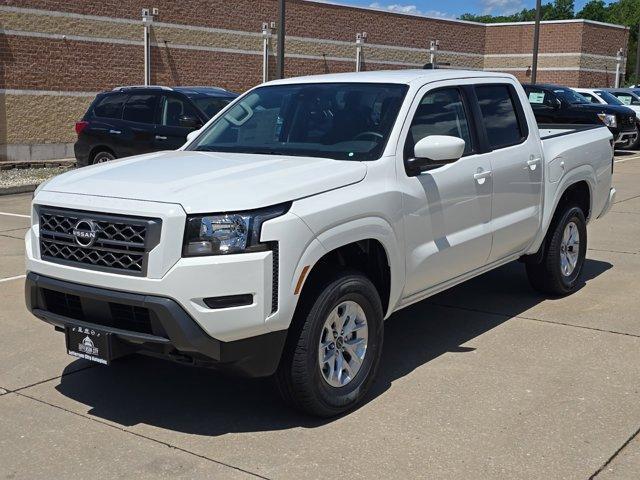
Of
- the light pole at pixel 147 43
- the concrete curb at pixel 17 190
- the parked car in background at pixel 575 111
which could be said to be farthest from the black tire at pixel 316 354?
the light pole at pixel 147 43

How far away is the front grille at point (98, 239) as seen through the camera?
4.07 metres

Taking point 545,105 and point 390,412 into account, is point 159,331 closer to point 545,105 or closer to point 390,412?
point 390,412

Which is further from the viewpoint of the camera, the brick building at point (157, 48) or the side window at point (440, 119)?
the brick building at point (157, 48)

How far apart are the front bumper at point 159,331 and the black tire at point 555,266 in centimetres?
353

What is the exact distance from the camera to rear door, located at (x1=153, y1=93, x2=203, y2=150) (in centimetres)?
1308

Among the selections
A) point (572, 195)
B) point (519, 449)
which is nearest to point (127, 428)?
point (519, 449)

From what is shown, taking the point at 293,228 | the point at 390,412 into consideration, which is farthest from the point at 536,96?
the point at 293,228

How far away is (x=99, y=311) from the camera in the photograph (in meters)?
4.26

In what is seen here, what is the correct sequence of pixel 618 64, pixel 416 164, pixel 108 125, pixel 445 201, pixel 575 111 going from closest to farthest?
pixel 416 164 → pixel 445 201 → pixel 108 125 → pixel 575 111 → pixel 618 64

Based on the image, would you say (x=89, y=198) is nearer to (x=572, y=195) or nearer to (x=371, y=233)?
(x=371, y=233)

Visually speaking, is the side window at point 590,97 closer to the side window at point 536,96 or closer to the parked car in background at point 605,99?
the parked car in background at point 605,99

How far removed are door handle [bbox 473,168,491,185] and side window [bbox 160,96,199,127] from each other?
824 cm

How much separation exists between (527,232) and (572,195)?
1299 mm

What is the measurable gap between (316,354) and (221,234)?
2.77 ft
